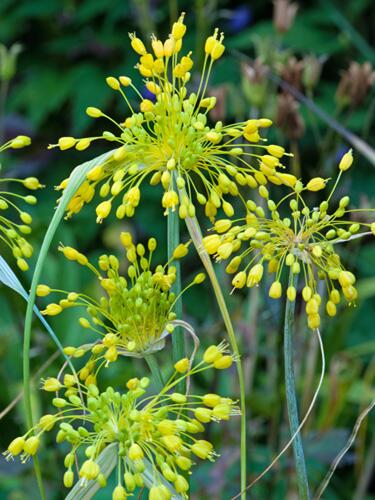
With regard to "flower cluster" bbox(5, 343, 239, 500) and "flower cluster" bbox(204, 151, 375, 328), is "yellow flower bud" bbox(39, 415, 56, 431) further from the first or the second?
"flower cluster" bbox(204, 151, 375, 328)

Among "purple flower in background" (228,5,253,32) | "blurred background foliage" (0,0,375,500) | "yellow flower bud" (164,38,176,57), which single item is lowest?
"blurred background foliage" (0,0,375,500)

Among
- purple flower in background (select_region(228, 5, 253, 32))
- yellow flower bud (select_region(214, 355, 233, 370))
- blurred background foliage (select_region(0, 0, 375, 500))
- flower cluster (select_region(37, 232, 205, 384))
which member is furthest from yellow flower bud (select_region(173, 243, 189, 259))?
purple flower in background (select_region(228, 5, 253, 32))

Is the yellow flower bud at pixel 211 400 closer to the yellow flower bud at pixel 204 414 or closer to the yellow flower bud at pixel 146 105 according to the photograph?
the yellow flower bud at pixel 204 414

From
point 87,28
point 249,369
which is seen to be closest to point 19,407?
point 249,369

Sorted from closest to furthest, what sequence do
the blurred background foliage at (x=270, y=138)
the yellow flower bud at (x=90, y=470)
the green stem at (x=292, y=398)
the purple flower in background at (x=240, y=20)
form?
the yellow flower bud at (x=90, y=470), the green stem at (x=292, y=398), the blurred background foliage at (x=270, y=138), the purple flower in background at (x=240, y=20)

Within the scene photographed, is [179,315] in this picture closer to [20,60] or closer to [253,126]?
[253,126]

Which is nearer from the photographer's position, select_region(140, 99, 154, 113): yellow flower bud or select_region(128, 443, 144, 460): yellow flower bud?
select_region(128, 443, 144, 460): yellow flower bud

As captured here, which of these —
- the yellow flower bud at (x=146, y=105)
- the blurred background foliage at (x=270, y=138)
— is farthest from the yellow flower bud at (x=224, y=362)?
the blurred background foliage at (x=270, y=138)

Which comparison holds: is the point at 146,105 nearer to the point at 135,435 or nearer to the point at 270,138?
the point at 135,435

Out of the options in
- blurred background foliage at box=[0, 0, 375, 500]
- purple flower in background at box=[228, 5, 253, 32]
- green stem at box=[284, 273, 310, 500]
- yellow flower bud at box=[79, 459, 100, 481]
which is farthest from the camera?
purple flower in background at box=[228, 5, 253, 32]
